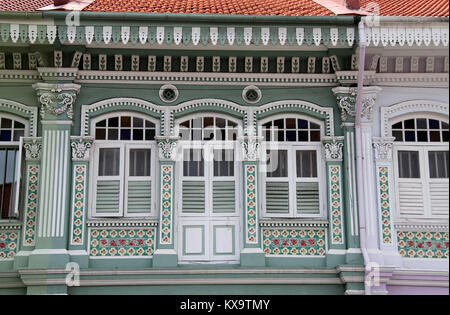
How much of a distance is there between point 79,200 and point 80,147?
2.62ft

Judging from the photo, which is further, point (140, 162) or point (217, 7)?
point (217, 7)

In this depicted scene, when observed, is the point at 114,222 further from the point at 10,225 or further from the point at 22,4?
the point at 22,4

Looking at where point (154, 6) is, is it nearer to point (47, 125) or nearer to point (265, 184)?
point (47, 125)

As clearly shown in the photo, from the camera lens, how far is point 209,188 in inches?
417

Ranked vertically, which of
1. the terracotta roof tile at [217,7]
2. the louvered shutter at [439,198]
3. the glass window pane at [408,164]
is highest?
the terracotta roof tile at [217,7]

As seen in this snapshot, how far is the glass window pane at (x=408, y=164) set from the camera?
35.3 ft

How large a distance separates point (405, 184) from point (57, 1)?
6.00 meters

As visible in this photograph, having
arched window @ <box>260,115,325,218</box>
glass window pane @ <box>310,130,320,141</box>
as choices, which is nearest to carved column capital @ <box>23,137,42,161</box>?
arched window @ <box>260,115,325,218</box>

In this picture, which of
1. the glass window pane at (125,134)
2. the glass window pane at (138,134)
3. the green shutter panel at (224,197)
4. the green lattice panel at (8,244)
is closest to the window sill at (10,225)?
the green lattice panel at (8,244)

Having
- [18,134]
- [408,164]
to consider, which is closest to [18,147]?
[18,134]

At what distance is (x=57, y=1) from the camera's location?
1064cm

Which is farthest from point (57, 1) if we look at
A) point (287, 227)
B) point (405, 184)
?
point (405, 184)

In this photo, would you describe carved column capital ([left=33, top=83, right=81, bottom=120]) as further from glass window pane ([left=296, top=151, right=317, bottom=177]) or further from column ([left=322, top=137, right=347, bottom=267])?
column ([left=322, top=137, right=347, bottom=267])

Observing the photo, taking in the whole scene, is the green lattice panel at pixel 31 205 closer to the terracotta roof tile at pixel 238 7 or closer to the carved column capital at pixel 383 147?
the terracotta roof tile at pixel 238 7
